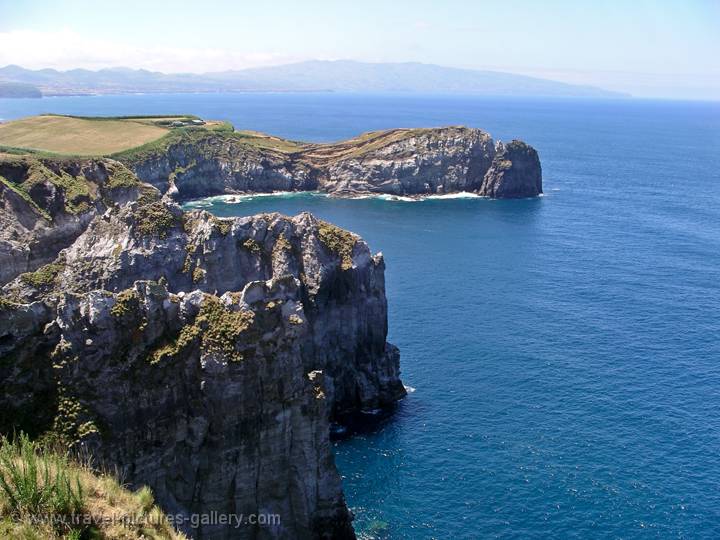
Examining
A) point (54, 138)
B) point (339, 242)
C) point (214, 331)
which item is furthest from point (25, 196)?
point (54, 138)

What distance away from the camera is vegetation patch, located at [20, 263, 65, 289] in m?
68.6

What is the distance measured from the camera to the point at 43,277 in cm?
7050

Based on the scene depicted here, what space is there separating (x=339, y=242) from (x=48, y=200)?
1861 inches

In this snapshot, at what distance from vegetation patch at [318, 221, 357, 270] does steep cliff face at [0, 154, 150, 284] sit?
38.5 metres

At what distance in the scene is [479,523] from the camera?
192 feet

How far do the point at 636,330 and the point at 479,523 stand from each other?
54593 mm

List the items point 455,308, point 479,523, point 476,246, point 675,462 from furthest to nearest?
point 476,246 → point 455,308 → point 675,462 → point 479,523

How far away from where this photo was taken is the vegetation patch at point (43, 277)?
68562 mm

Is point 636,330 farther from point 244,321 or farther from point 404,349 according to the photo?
point 244,321

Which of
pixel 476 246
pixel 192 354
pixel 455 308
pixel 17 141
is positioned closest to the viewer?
pixel 192 354

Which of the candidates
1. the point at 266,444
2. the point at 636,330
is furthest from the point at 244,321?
the point at 636,330

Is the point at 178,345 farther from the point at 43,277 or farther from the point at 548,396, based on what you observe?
the point at 548,396

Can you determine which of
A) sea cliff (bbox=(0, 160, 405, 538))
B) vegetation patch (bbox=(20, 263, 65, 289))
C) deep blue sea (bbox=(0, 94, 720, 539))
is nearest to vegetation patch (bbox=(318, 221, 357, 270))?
deep blue sea (bbox=(0, 94, 720, 539))

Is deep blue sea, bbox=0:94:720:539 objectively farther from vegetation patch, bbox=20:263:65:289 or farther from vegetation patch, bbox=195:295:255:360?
vegetation patch, bbox=20:263:65:289
